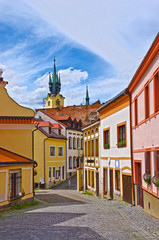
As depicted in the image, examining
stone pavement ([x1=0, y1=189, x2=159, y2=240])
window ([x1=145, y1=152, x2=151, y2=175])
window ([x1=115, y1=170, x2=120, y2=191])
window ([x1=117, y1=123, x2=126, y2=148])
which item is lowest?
stone pavement ([x1=0, y1=189, x2=159, y2=240])

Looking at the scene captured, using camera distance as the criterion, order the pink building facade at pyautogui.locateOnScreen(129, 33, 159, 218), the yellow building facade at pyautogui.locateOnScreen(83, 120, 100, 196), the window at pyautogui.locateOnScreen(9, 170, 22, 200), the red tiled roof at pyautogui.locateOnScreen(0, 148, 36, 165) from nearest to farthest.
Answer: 1. the pink building facade at pyautogui.locateOnScreen(129, 33, 159, 218)
2. the red tiled roof at pyautogui.locateOnScreen(0, 148, 36, 165)
3. the window at pyautogui.locateOnScreen(9, 170, 22, 200)
4. the yellow building facade at pyautogui.locateOnScreen(83, 120, 100, 196)

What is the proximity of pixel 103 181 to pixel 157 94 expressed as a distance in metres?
14.2

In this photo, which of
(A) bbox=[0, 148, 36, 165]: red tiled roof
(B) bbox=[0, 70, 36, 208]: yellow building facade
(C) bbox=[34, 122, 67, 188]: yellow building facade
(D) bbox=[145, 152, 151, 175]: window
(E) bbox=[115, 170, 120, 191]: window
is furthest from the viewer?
(C) bbox=[34, 122, 67, 188]: yellow building facade

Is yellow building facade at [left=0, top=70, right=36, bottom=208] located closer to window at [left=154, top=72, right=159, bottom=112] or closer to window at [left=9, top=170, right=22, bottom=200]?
window at [left=9, top=170, right=22, bottom=200]

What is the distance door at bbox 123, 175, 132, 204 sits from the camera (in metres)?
18.0

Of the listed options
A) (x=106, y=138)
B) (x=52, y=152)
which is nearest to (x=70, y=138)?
(x=52, y=152)

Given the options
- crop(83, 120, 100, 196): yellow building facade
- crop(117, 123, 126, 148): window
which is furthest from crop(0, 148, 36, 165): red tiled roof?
crop(83, 120, 100, 196): yellow building facade

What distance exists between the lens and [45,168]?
132 ft

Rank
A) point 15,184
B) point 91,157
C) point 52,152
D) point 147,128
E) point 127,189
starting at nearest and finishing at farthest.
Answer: point 147,128, point 127,189, point 15,184, point 91,157, point 52,152

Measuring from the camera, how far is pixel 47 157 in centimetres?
4072

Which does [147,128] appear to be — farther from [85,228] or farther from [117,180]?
[117,180]

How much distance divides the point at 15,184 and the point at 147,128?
9267 millimetres

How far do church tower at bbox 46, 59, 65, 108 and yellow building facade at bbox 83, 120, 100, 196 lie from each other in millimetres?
75861

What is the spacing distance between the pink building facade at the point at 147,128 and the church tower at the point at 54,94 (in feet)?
302
